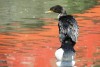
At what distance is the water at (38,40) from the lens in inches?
507

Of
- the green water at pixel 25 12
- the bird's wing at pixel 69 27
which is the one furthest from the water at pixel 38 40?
the bird's wing at pixel 69 27

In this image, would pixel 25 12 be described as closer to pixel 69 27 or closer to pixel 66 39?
pixel 69 27

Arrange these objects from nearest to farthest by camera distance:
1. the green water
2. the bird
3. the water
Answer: the bird → the water → the green water

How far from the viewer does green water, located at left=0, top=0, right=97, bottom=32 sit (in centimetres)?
2180

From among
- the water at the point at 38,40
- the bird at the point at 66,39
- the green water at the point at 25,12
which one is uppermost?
the bird at the point at 66,39

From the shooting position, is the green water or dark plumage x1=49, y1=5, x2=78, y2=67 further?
the green water

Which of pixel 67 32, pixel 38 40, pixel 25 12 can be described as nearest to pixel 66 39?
pixel 67 32

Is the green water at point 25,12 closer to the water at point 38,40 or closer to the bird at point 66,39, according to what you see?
the water at point 38,40

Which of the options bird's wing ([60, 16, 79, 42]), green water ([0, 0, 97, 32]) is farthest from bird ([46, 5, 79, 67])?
green water ([0, 0, 97, 32])

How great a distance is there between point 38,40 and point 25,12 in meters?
11.9

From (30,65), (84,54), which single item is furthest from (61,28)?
(84,54)

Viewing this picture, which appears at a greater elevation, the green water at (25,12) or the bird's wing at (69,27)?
the bird's wing at (69,27)

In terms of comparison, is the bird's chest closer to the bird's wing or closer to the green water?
the bird's wing

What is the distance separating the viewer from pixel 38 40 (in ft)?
55.2
